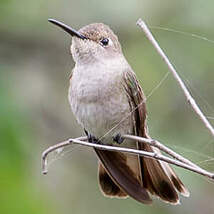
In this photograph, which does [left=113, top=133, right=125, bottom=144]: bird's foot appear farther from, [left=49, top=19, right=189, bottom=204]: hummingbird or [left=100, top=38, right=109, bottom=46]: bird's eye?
[left=100, top=38, right=109, bottom=46]: bird's eye

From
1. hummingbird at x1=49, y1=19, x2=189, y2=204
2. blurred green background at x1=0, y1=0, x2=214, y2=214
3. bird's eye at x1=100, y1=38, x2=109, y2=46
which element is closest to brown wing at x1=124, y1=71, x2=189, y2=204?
hummingbird at x1=49, y1=19, x2=189, y2=204

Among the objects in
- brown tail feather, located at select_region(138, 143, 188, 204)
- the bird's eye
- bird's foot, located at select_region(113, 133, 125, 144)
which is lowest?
brown tail feather, located at select_region(138, 143, 188, 204)

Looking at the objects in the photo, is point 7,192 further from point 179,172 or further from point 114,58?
point 179,172

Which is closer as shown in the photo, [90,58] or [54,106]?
[90,58]

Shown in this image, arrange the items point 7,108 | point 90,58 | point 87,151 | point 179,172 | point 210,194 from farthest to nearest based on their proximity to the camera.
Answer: point 87,151, point 210,194, point 179,172, point 7,108, point 90,58

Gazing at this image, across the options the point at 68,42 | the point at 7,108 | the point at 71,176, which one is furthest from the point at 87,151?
the point at 7,108

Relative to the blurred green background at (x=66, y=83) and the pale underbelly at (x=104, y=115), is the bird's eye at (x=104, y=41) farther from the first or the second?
the blurred green background at (x=66, y=83)

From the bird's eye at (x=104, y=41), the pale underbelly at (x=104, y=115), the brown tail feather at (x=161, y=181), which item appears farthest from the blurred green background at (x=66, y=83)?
the bird's eye at (x=104, y=41)
